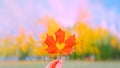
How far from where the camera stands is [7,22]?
93.7 inches

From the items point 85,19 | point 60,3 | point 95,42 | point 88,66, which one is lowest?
point 88,66

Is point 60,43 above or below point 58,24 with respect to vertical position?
below

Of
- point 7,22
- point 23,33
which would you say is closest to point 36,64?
point 23,33

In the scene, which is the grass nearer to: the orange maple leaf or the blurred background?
the blurred background

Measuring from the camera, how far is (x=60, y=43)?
1153 millimetres

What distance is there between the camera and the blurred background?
7.77ft

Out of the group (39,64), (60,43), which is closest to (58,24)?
(39,64)

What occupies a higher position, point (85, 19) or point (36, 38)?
point (85, 19)

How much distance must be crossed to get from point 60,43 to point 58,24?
1187 mm

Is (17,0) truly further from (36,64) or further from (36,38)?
(36,64)

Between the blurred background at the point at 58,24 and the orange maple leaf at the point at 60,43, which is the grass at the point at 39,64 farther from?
the orange maple leaf at the point at 60,43

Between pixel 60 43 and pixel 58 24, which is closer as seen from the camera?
pixel 60 43

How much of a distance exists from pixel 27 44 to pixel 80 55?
455 mm

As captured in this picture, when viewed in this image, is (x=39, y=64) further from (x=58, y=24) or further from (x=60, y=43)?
(x=60, y=43)
